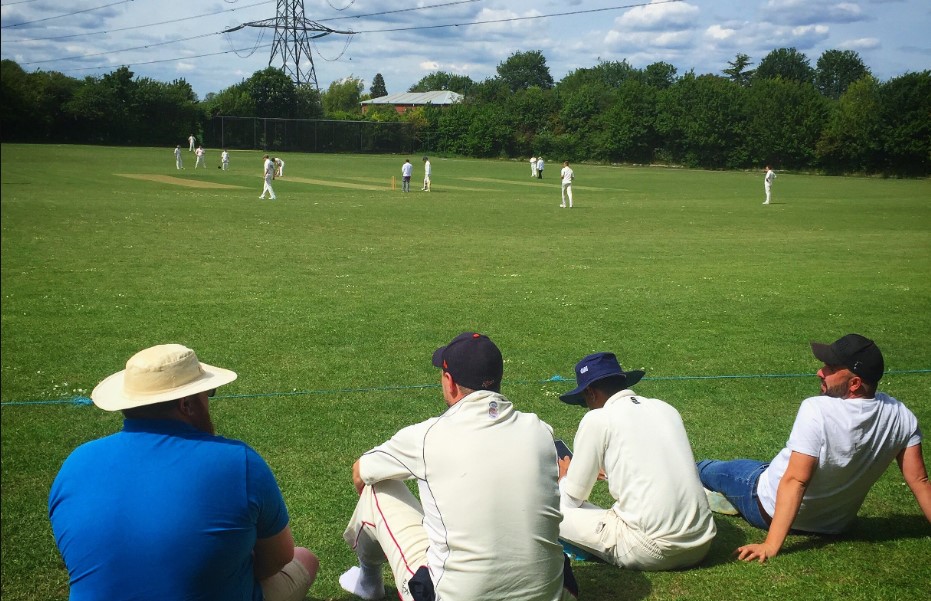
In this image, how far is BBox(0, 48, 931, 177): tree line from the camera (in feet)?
227

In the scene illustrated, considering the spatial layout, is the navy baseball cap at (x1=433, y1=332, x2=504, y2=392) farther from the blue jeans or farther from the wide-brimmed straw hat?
the blue jeans

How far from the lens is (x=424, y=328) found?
11258 mm

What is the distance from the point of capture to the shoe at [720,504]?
18.4 ft

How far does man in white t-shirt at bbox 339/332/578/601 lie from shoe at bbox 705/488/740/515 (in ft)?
7.19

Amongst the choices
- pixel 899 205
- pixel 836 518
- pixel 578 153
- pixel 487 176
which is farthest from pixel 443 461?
pixel 578 153

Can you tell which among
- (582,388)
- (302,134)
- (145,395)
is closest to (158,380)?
(145,395)

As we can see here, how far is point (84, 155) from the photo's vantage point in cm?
5909

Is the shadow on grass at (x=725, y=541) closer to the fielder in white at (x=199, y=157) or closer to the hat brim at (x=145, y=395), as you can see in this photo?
the hat brim at (x=145, y=395)

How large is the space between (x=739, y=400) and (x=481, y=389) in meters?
5.41

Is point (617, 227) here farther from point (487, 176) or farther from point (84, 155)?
point (84, 155)

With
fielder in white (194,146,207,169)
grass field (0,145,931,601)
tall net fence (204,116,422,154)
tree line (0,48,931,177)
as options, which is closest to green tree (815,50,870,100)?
tree line (0,48,931,177)

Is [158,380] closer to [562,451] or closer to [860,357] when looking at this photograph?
[562,451]

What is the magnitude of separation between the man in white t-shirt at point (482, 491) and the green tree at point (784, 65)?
14875cm

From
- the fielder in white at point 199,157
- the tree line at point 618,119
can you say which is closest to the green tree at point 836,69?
the tree line at point 618,119
